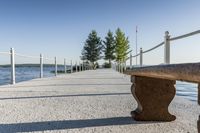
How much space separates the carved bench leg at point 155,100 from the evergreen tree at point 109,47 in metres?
56.8

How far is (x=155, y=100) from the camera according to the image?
3.10 m

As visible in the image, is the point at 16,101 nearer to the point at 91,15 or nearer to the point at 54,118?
the point at 54,118

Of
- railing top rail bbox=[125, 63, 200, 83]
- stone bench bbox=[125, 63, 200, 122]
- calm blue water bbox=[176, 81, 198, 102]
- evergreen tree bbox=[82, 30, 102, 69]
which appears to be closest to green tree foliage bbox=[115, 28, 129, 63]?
evergreen tree bbox=[82, 30, 102, 69]

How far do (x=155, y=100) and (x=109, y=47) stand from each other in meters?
57.6

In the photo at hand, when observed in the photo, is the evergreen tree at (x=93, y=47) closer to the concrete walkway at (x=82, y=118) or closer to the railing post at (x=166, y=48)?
the railing post at (x=166, y=48)

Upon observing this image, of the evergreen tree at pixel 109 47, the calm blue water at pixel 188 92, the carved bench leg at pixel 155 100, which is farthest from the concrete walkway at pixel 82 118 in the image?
the evergreen tree at pixel 109 47

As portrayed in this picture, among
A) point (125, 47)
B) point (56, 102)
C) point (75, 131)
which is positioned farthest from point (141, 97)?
point (125, 47)

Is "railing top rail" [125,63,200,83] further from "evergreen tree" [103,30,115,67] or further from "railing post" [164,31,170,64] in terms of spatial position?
"evergreen tree" [103,30,115,67]

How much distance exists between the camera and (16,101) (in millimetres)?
4434

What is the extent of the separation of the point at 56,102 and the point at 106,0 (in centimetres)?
2427

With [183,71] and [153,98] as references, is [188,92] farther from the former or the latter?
[183,71]

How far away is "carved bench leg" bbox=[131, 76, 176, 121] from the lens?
308 centimetres

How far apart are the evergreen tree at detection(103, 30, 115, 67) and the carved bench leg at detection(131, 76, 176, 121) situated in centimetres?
5683

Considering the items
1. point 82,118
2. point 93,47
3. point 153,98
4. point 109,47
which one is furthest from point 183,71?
point 93,47
